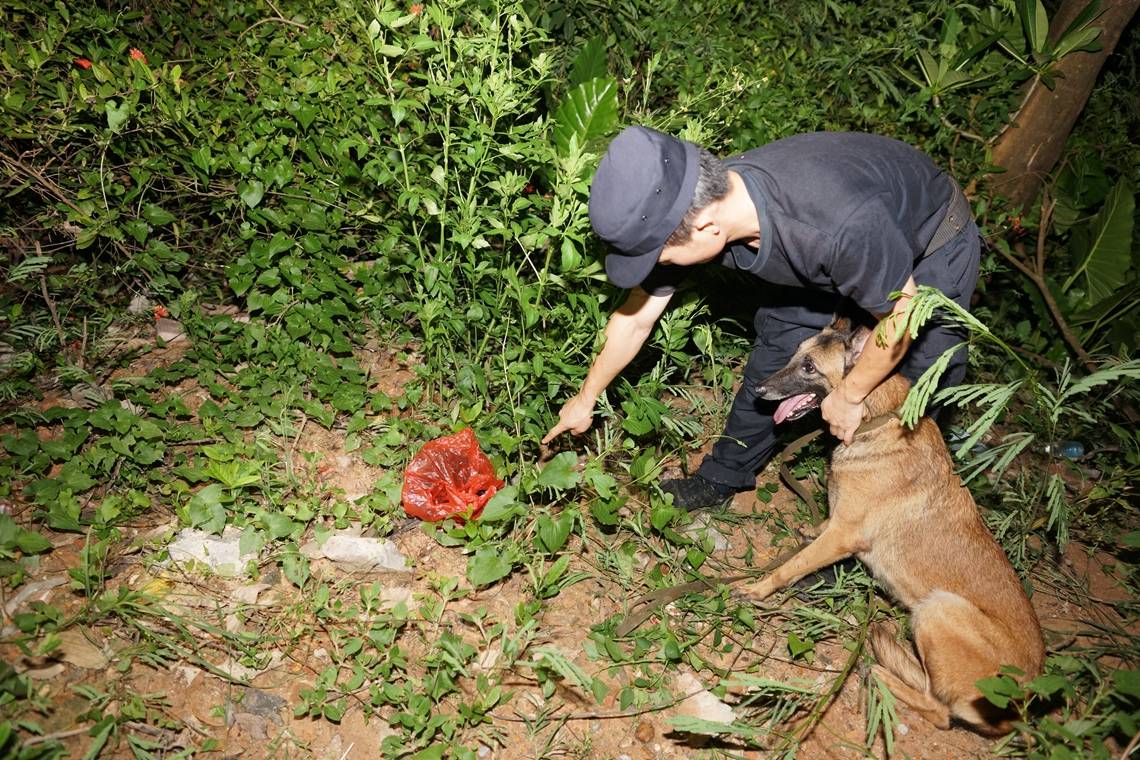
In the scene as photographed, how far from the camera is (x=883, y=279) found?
7.72ft

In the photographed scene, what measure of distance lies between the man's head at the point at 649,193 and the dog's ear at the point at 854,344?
1.03 metres

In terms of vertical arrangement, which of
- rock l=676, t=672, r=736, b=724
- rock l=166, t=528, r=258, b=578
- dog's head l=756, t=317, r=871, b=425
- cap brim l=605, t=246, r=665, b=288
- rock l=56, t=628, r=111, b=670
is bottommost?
rock l=676, t=672, r=736, b=724

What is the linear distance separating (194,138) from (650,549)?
3271mm

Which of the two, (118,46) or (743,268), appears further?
(118,46)

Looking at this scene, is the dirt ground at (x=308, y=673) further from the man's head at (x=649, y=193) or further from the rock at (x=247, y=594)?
the man's head at (x=649, y=193)

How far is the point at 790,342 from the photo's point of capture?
3.33 metres

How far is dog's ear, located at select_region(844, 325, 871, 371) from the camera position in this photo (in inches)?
113

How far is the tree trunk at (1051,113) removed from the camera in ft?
16.0

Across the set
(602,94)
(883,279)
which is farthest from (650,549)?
(602,94)

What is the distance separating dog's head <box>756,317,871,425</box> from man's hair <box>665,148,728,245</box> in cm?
A: 108

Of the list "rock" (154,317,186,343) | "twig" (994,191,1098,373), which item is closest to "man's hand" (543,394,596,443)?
"rock" (154,317,186,343)

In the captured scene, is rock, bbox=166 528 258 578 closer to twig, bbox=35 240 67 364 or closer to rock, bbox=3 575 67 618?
rock, bbox=3 575 67 618

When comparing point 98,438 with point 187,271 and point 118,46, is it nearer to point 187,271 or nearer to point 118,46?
point 187,271

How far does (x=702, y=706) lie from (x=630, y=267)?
1927 millimetres
